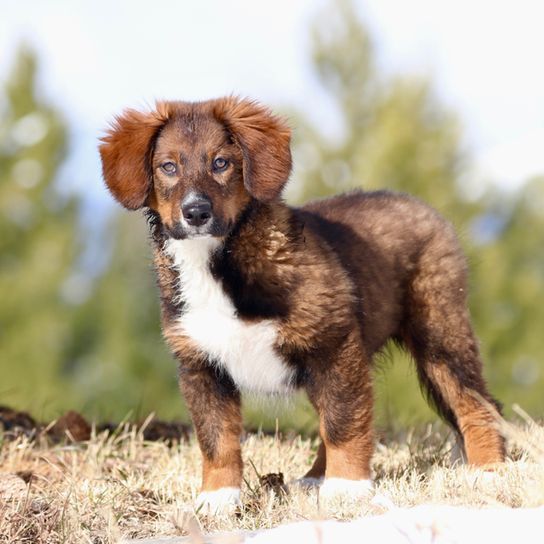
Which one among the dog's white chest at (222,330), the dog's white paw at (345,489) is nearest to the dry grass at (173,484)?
the dog's white paw at (345,489)

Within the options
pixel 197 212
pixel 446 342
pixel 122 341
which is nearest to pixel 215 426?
pixel 197 212

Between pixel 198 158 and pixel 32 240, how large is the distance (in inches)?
796

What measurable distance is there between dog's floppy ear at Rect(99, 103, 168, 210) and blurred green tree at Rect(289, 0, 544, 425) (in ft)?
46.3

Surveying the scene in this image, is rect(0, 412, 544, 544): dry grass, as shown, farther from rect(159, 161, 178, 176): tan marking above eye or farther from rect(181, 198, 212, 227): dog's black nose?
rect(159, 161, 178, 176): tan marking above eye

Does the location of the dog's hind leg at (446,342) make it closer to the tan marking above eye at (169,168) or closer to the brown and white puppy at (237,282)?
the brown and white puppy at (237,282)

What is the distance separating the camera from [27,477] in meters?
5.43

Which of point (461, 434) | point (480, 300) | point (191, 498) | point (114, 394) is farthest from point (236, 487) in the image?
point (114, 394)

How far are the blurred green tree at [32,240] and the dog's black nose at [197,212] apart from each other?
19.6 m

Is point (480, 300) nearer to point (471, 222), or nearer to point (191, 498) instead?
point (471, 222)

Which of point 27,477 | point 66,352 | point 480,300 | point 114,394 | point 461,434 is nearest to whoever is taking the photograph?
point 27,477

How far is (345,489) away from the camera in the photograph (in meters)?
4.71

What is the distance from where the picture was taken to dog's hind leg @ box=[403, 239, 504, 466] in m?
5.81

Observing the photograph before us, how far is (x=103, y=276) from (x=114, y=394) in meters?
5.91

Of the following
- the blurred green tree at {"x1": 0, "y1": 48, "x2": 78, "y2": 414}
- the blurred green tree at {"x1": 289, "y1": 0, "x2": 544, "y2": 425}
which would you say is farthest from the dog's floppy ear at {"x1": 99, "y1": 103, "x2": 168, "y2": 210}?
the blurred green tree at {"x1": 0, "y1": 48, "x2": 78, "y2": 414}
